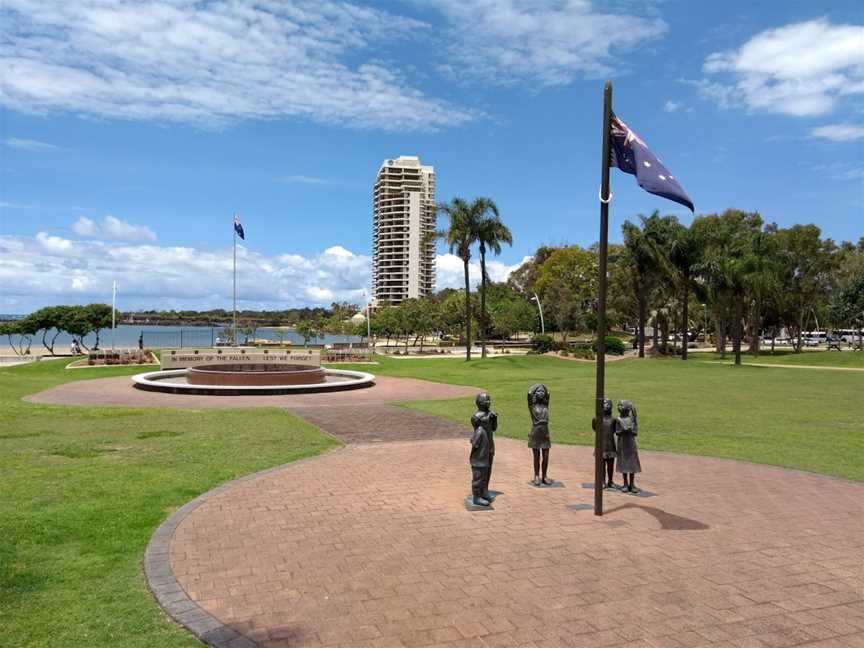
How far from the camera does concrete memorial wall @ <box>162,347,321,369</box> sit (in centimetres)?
2802

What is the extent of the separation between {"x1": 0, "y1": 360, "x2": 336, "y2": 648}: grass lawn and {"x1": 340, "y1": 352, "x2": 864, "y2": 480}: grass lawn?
6056 mm

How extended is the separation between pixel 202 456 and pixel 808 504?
31.9 feet

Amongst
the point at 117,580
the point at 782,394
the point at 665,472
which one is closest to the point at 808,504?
the point at 665,472

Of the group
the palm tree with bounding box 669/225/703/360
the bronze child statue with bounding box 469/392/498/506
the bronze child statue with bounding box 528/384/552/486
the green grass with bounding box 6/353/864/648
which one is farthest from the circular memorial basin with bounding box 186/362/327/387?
the palm tree with bounding box 669/225/703/360

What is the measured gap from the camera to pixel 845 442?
43.2 feet

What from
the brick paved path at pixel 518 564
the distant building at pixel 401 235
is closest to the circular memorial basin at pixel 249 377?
the brick paved path at pixel 518 564

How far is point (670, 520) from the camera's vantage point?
26.0 ft

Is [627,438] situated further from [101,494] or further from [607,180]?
[101,494]

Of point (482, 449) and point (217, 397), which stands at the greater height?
A: point (482, 449)

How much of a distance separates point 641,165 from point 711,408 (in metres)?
13.3

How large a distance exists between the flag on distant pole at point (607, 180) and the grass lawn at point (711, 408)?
5.32 m

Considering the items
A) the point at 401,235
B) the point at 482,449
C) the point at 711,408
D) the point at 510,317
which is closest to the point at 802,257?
the point at 510,317

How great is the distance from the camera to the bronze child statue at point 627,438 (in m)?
8.95

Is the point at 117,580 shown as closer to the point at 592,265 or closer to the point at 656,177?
the point at 656,177
